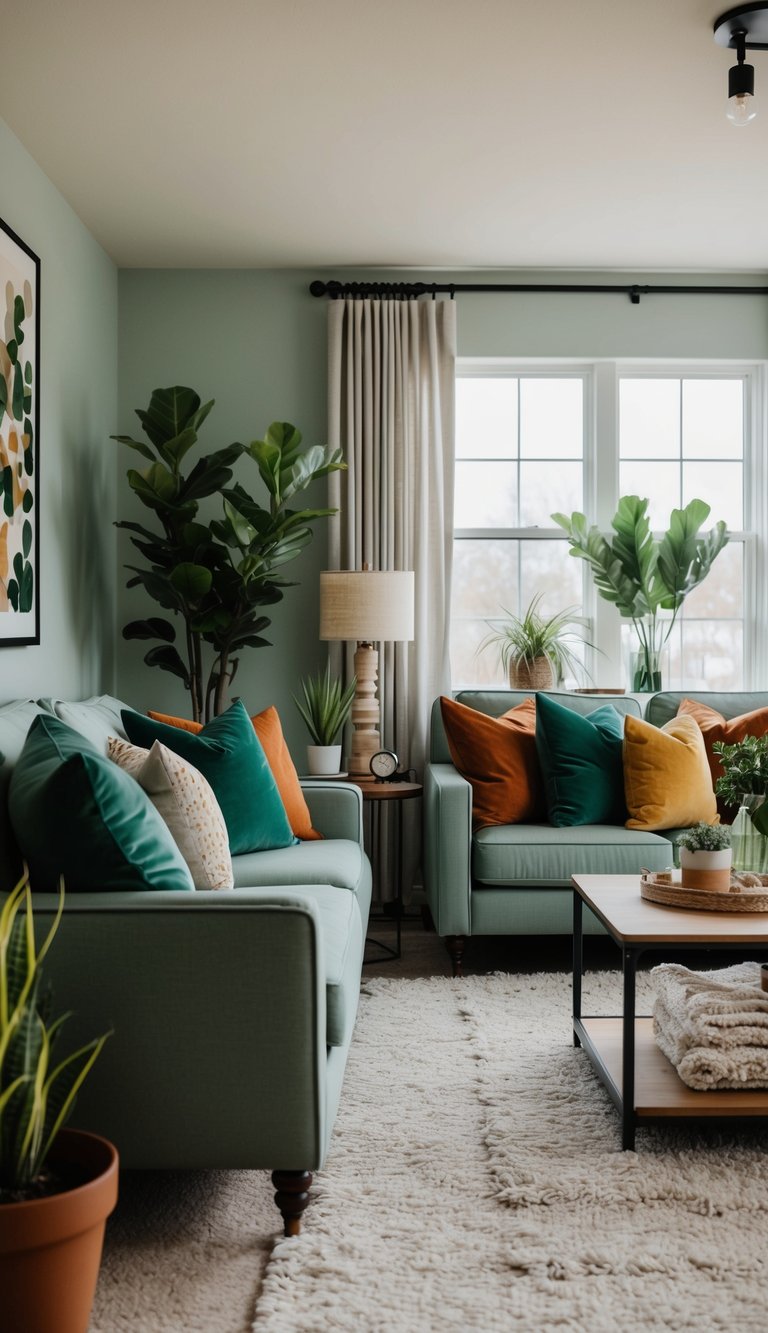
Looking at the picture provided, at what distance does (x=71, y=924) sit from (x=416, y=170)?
2752 millimetres

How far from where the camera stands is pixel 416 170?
3.66 metres

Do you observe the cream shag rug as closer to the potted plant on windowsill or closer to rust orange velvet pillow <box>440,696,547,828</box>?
the potted plant on windowsill

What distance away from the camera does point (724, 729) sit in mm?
4098

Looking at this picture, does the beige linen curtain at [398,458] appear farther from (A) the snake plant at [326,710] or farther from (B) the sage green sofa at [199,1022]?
(B) the sage green sofa at [199,1022]

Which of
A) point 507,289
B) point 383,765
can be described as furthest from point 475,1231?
point 507,289

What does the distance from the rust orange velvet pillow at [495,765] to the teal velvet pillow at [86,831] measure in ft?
6.25

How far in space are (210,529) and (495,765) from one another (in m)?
1.36

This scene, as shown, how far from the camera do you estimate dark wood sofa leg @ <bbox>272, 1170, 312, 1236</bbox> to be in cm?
203

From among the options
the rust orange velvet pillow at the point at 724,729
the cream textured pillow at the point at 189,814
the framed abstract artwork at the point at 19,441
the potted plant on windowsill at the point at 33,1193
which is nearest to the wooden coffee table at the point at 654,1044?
the cream textured pillow at the point at 189,814

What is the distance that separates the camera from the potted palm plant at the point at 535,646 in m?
4.59

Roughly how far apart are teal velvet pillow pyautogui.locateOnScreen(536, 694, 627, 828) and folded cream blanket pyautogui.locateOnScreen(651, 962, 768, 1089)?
1.35 meters

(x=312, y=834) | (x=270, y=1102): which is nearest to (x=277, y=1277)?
(x=270, y=1102)

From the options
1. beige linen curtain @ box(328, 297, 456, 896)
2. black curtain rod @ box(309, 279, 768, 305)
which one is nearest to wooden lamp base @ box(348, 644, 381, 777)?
beige linen curtain @ box(328, 297, 456, 896)

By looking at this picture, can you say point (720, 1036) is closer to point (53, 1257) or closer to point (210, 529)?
point (53, 1257)
